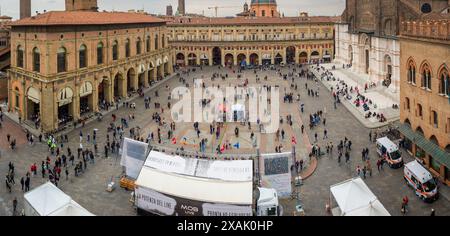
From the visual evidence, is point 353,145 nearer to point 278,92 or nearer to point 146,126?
point 146,126

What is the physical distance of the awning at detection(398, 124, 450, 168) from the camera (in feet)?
93.1

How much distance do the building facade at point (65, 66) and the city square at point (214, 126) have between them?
0.63ft

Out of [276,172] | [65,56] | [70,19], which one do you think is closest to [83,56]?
[65,56]

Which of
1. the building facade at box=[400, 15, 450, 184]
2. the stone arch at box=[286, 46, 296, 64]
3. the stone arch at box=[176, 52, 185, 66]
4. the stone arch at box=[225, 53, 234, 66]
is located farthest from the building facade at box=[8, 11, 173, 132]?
the stone arch at box=[286, 46, 296, 64]

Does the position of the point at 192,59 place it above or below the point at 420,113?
above

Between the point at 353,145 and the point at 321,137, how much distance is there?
3.32 m

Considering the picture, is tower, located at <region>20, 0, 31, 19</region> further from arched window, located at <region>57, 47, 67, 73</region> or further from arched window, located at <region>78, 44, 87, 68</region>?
arched window, located at <region>57, 47, 67, 73</region>

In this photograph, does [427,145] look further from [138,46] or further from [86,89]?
[138,46]

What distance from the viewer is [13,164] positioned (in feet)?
108

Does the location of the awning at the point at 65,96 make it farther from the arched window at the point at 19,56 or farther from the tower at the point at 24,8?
the tower at the point at 24,8

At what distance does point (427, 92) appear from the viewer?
31.6 metres

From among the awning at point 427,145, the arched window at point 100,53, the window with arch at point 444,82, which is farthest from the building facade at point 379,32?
the arched window at point 100,53

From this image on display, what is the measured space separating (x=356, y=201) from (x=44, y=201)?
15.2 meters
